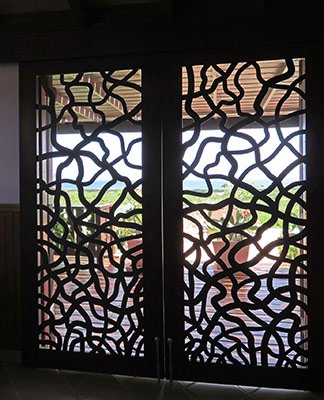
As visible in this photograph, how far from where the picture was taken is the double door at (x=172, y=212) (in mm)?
2773

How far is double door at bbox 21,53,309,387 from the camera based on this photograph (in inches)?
109

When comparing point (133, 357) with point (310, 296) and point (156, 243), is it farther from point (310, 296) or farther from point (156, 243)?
point (310, 296)

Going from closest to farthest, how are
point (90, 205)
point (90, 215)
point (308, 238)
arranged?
point (308, 238) < point (90, 205) < point (90, 215)

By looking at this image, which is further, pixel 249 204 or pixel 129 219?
pixel 129 219

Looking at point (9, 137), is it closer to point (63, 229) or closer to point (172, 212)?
point (63, 229)

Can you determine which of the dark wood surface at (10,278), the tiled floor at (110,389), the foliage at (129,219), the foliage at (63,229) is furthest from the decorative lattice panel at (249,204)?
the dark wood surface at (10,278)

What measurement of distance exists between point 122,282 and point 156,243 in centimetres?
34

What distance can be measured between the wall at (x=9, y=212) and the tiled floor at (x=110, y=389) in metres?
0.39

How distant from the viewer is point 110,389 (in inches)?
110

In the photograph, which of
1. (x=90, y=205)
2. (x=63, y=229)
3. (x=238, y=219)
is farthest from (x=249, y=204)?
(x=63, y=229)

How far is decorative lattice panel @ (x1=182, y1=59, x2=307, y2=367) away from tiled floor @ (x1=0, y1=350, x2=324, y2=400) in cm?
17

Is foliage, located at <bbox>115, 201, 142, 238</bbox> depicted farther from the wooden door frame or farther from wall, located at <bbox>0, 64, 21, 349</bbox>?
wall, located at <bbox>0, 64, 21, 349</bbox>

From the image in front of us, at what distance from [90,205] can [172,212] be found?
549 mm

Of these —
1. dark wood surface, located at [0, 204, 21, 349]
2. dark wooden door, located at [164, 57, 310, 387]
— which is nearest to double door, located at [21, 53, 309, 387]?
dark wooden door, located at [164, 57, 310, 387]
